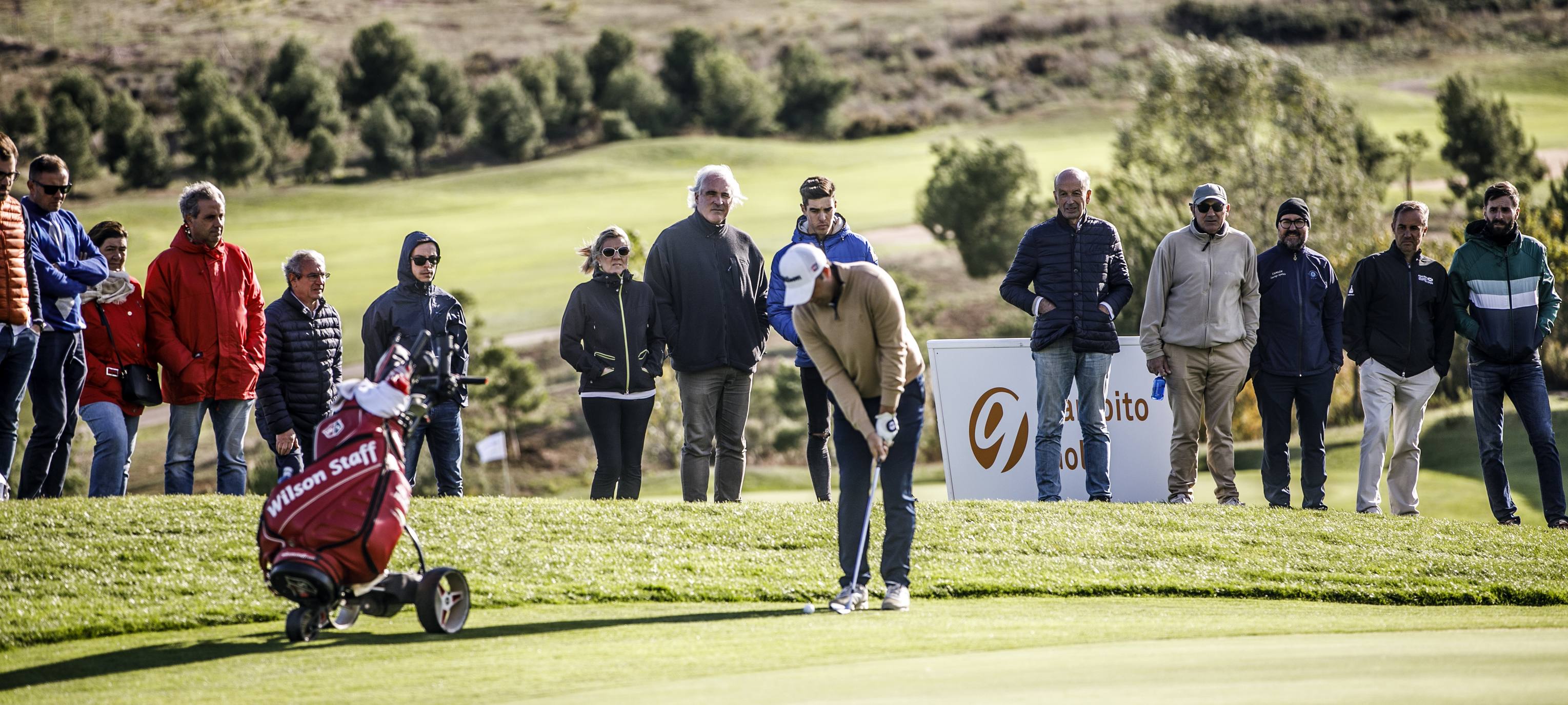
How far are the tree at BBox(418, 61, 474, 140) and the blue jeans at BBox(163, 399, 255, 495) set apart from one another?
3222 inches

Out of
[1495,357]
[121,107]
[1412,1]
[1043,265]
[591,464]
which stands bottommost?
[591,464]

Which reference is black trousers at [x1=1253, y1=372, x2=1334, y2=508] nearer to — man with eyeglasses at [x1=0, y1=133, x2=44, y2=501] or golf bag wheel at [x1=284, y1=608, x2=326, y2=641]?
golf bag wheel at [x1=284, y1=608, x2=326, y2=641]

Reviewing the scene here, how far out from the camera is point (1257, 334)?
34.1ft

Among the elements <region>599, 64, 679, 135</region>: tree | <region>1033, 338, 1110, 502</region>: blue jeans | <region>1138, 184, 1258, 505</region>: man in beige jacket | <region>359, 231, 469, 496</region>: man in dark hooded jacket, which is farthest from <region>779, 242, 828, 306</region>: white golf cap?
<region>599, 64, 679, 135</region>: tree

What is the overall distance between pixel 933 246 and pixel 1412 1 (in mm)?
53548

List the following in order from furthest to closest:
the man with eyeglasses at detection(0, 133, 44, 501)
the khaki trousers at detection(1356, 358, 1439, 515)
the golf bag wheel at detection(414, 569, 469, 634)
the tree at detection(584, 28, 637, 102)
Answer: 1. the tree at detection(584, 28, 637, 102)
2. the khaki trousers at detection(1356, 358, 1439, 515)
3. the man with eyeglasses at detection(0, 133, 44, 501)
4. the golf bag wheel at detection(414, 569, 469, 634)

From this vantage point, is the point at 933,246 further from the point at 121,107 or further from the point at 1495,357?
the point at 1495,357

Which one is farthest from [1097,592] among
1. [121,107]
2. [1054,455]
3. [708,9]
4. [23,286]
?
[708,9]

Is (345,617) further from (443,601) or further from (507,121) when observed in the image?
(507,121)

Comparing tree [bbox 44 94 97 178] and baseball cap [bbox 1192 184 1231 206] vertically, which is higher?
tree [bbox 44 94 97 178]

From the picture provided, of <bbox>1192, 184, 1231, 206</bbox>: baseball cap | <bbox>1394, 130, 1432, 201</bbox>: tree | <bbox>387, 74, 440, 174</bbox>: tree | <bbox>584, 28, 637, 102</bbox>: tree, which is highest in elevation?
<bbox>584, 28, 637, 102</bbox>: tree

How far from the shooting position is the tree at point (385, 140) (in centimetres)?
8338

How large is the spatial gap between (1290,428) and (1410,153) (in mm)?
54362

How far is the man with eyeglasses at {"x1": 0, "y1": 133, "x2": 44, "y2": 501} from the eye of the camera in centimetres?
805
